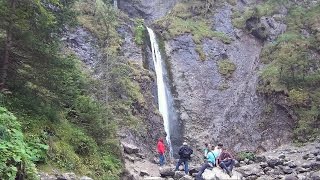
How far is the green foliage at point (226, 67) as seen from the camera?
34.0 meters

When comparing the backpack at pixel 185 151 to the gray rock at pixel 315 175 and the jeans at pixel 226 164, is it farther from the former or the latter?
the gray rock at pixel 315 175

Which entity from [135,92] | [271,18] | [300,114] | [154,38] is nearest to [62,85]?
[135,92]

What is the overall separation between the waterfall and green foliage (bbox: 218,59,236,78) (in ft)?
17.3

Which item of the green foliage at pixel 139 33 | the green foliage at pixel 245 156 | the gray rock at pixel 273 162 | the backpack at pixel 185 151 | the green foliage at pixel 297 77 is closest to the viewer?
the backpack at pixel 185 151

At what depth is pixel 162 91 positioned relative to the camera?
30859 millimetres

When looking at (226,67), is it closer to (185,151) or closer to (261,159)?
(261,159)

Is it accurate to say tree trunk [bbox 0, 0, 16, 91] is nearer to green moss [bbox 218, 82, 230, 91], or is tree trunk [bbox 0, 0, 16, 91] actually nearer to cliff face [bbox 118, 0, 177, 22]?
green moss [bbox 218, 82, 230, 91]

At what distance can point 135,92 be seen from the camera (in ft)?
90.6

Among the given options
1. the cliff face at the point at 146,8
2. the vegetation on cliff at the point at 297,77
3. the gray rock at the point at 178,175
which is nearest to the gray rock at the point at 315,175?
the gray rock at the point at 178,175

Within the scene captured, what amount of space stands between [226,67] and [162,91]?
724 cm

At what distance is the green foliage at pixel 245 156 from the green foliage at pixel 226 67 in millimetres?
8777

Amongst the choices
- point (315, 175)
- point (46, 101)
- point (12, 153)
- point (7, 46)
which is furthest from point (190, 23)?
point (12, 153)

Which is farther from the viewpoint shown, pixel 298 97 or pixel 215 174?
pixel 298 97

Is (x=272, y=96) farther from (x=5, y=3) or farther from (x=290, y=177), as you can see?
(x=5, y=3)
